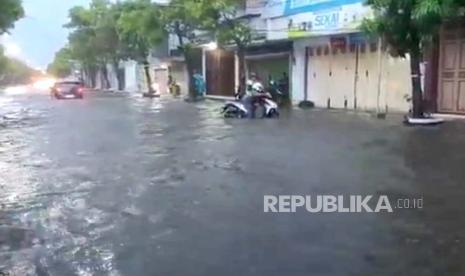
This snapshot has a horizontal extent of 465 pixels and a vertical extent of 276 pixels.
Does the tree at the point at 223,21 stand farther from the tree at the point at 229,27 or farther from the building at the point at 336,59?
the building at the point at 336,59

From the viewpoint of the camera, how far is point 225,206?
24.2ft

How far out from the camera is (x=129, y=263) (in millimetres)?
5215

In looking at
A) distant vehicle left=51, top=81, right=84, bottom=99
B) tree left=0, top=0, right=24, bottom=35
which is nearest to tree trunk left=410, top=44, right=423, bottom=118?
tree left=0, top=0, right=24, bottom=35

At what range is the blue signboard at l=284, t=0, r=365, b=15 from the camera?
83.8 feet

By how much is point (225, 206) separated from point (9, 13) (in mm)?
25939

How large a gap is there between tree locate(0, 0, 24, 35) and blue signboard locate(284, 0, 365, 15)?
497 inches

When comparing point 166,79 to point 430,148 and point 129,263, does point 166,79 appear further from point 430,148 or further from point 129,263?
point 129,263

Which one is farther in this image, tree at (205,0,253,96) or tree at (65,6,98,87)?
tree at (65,6,98,87)

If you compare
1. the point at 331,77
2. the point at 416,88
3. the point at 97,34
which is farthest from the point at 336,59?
the point at 97,34

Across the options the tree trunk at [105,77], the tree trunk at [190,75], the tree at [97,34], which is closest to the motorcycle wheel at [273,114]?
the tree trunk at [190,75]

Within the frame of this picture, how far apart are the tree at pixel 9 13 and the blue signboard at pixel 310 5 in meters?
12.6

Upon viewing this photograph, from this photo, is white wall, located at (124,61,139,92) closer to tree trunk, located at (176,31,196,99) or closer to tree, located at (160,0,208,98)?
tree, located at (160,0,208,98)

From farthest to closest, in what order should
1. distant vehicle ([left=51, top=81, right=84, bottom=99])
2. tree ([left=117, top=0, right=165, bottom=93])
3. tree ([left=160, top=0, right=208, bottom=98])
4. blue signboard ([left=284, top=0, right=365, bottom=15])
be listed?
distant vehicle ([left=51, top=81, right=84, bottom=99]) → tree ([left=117, top=0, right=165, bottom=93]) → tree ([left=160, top=0, right=208, bottom=98]) → blue signboard ([left=284, top=0, right=365, bottom=15])

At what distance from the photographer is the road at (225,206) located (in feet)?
17.2
